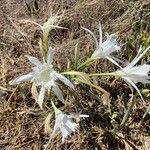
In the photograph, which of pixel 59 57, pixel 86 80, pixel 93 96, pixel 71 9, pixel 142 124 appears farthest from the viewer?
pixel 71 9

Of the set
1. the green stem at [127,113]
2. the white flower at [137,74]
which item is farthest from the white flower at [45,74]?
the green stem at [127,113]

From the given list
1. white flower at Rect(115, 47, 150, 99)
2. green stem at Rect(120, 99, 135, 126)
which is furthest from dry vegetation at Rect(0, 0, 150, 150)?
white flower at Rect(115, 47, 150, 99)

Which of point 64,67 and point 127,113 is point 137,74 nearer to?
point 127,113

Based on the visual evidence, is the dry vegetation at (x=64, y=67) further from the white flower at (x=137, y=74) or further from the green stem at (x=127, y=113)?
the white flower at (x=137, y=74)

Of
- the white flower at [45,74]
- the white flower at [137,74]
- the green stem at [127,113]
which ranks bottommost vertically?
the green stem at [127,113]

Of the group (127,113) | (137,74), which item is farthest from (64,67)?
(137,74)

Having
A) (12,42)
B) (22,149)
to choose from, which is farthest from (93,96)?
(12,42)

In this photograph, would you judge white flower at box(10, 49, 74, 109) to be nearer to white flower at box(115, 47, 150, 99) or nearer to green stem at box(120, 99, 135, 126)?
white flower at box(115, 47, 150, 99)

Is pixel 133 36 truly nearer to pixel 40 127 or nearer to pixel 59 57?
pixel 59 57
